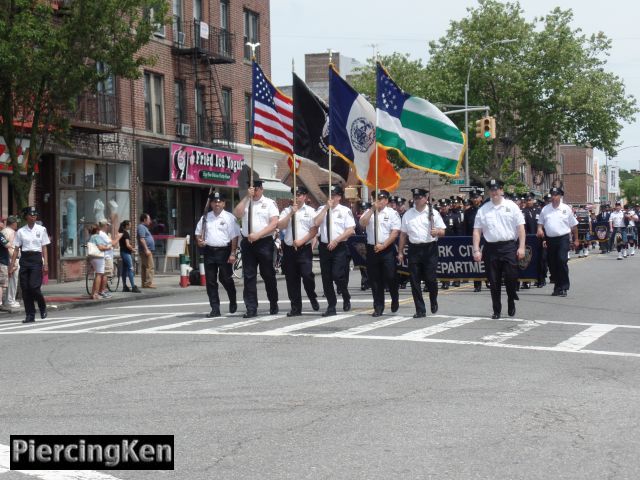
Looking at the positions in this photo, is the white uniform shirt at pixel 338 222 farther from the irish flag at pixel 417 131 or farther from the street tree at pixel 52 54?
the street tree at pixel 52 54

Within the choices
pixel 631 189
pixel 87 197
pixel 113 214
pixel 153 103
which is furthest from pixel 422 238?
pixel 631 189

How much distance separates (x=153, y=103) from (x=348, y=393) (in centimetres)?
2745

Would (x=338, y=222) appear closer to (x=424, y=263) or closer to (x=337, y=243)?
(x=337, y=243)

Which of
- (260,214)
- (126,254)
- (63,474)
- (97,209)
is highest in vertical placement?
(97,209)

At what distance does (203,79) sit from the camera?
124ft

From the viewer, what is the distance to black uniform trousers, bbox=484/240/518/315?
15023 mm

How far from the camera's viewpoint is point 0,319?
19516mm

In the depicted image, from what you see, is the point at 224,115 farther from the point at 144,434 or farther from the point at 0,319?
the point at 144,434

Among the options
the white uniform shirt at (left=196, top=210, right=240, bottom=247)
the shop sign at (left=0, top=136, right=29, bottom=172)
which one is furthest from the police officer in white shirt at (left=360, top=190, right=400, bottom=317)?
the shop sign at (left=0, top=136, right=29, bottom=172)

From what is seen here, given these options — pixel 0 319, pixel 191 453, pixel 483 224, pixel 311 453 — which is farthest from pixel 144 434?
pixel 0 319

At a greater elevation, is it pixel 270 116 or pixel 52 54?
pixel 52 54

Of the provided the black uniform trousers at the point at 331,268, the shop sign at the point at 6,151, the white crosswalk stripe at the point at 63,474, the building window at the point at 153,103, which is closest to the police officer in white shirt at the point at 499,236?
the black uniform trousers at the point at 331,268

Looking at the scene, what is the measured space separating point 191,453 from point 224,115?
1300 inches

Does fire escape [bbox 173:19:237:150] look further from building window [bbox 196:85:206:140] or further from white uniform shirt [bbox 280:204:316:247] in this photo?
white uniform shirt [bbox 280:204:316:247]
